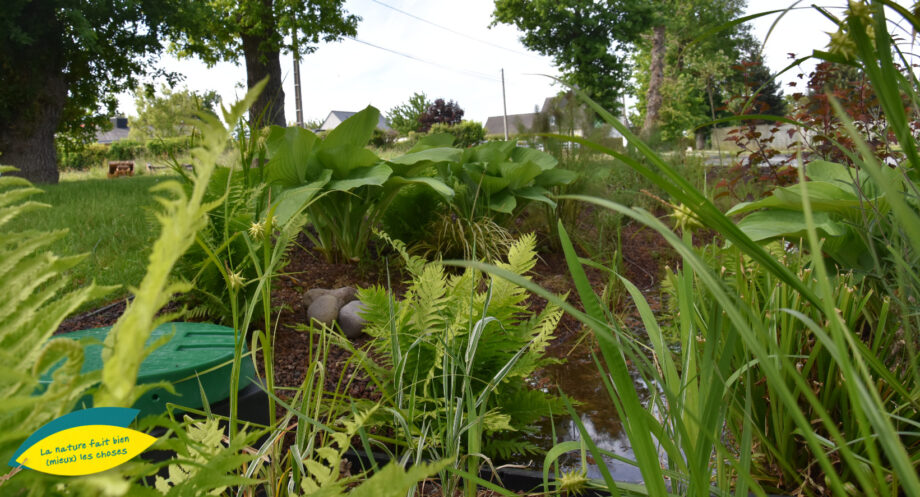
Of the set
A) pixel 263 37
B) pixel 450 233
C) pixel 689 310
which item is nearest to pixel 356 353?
pixel 689 310

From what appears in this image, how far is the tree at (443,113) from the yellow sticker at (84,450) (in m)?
27.2

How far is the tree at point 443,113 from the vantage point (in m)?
27.2

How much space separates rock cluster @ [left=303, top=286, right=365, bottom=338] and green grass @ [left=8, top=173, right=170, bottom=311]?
2.31ft

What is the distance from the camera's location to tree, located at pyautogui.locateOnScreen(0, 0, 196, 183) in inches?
319

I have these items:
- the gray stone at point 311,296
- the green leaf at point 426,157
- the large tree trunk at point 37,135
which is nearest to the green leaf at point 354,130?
the green leaf at point 426,157

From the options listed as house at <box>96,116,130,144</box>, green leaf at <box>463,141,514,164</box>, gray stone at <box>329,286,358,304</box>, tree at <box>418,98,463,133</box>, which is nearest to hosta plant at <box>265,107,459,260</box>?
gray stone at <box>329,286,358,304</box>

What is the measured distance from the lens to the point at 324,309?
246cm

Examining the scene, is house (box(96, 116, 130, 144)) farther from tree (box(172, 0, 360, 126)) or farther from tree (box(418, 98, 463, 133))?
tree (box(172, 0, 360, 126))

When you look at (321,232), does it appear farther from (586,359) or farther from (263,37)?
(263,37)

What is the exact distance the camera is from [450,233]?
11.1 ft

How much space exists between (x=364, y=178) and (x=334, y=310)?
72 cm

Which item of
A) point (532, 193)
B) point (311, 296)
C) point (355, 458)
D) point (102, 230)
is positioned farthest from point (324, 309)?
point (102, 230)

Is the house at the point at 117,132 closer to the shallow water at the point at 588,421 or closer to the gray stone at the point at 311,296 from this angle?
the gray stone at the point at 311,296

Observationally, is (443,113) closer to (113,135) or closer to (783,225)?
(783,225)
